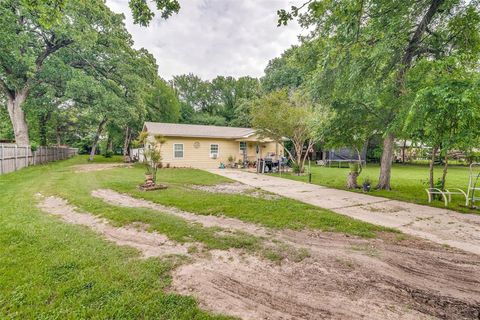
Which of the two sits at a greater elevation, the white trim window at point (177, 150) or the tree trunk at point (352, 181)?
the white trim window at point (177, 150)

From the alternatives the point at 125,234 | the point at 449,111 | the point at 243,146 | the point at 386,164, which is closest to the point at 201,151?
the point at 243,146

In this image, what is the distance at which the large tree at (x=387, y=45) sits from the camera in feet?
18.6

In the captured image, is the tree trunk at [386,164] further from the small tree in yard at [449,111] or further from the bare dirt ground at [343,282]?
the bare dirt ground at [343,282]

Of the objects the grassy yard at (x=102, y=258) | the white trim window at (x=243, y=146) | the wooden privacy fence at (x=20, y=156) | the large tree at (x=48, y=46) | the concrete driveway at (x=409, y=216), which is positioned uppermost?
the large tree at (x=48, y=46)

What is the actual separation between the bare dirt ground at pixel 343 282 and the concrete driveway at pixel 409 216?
2.15 ft

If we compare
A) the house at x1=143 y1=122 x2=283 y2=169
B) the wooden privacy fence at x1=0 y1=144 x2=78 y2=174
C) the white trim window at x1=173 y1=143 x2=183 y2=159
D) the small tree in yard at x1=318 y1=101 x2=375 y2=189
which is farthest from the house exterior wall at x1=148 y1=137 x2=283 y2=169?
the small tree in yard at x1=318 y1=101 x2=375 y2=189

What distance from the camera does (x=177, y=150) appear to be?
16.1 meters

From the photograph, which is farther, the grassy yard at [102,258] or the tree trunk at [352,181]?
the tree trunk at [352,181]

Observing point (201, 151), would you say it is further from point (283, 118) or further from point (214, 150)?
point (283, 118)

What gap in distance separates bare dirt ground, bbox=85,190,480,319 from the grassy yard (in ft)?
1.02

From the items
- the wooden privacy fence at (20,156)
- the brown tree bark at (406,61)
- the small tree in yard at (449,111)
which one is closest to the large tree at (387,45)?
the brown tree bark at (406,61)

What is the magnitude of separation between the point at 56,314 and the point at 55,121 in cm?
3282

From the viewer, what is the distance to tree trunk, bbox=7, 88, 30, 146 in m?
14.7

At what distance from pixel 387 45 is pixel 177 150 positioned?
13.7m
